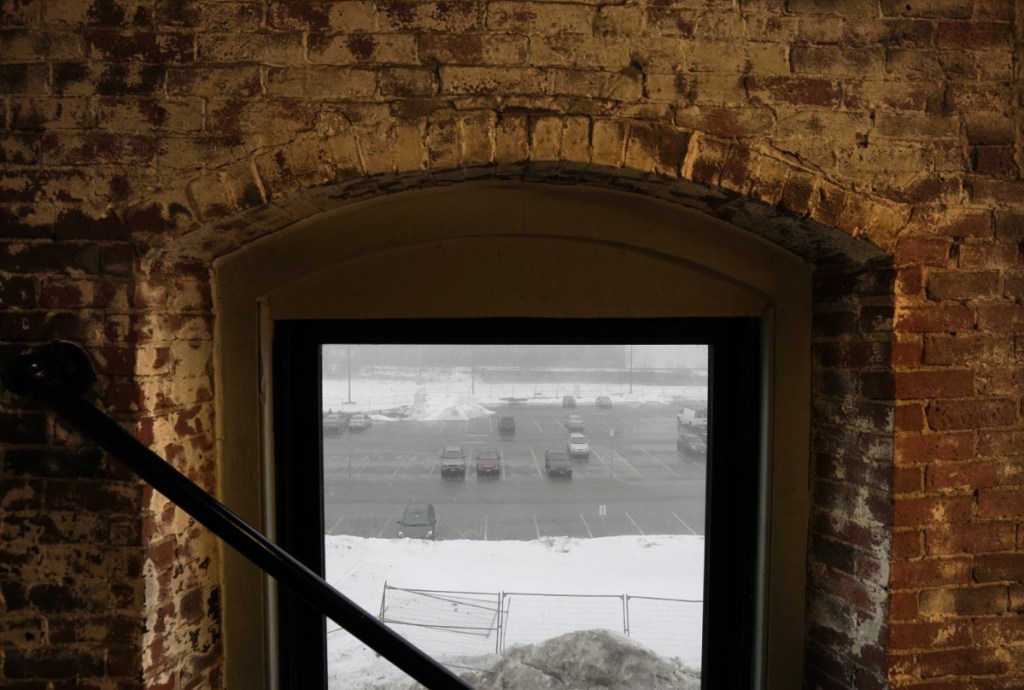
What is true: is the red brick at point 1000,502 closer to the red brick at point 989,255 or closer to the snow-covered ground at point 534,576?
the red brick at point 989,255

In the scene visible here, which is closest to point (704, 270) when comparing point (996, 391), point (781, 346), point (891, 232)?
point (781, 346)

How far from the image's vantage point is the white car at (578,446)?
186 centimetres

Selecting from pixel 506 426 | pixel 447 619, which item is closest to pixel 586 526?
pixel 506 426

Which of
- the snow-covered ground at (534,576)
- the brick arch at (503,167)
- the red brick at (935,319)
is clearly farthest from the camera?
the snow-covered ground at (534,576)

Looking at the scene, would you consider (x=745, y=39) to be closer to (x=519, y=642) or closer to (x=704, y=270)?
(x=704, y=270)

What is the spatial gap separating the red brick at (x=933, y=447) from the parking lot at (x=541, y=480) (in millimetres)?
565

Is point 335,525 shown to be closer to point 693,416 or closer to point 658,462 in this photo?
point 658,462

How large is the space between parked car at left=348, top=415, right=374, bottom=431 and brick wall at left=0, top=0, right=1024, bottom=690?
0.47 metres

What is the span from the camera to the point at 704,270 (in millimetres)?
1660

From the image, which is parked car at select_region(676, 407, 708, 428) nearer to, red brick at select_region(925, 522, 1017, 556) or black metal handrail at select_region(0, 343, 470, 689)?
red brick at select_region(925, 522, 1017, 556)

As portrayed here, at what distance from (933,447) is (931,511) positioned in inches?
6.2

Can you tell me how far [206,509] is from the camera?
1183mm

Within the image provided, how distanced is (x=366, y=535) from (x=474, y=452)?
1.39 feet

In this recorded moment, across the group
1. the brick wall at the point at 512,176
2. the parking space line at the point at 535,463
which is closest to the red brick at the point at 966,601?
the brick wall at the point at 512,176
